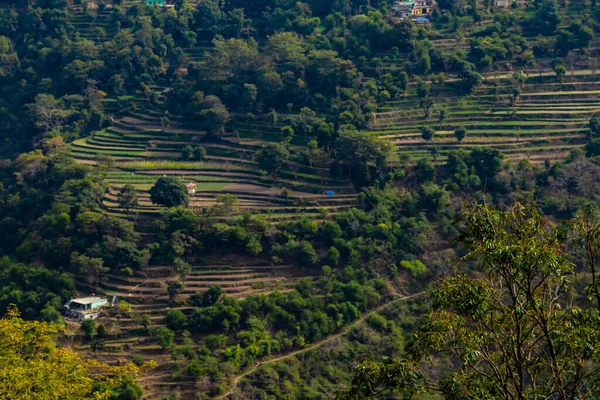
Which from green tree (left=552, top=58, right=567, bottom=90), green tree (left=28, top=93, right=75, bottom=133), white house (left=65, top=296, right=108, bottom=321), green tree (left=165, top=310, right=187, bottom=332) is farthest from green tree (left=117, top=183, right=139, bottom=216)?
green tree (left=552, top=58, right=567, bottom=90)

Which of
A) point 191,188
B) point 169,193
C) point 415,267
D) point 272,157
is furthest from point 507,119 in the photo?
point 169,193

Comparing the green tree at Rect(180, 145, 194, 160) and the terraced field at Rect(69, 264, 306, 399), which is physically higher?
the green tree at Rect(180, 145, 194, 160)

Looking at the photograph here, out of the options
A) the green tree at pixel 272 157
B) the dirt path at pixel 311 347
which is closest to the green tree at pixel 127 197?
the green tree at pixel 272 157

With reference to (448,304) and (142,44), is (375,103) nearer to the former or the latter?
(142,44)

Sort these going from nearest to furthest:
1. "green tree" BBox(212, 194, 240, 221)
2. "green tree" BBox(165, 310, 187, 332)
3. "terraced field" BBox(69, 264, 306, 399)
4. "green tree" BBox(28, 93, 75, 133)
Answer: "terraced field" BBox(69, 264, 306, 399), "green tree" BBox(165, 310, 187, 332), "green tree" BBox(212, 194, 240, 221), "green tree" BBox(28, 93, 75, 133)

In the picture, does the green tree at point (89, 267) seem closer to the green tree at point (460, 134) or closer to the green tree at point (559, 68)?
the green tree at point (460, 134)

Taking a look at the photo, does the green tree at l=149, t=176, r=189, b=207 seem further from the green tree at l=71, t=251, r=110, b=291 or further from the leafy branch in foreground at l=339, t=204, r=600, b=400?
the leafy branch in foreground at l=339, t=204, r=600, b=400

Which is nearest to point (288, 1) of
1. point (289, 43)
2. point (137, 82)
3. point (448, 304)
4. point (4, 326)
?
point (289, 43)
